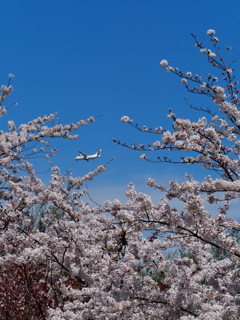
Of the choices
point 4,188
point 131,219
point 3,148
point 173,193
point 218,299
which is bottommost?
point 218,299

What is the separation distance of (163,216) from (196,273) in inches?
91.1

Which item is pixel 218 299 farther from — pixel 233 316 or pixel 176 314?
pixel 233 316

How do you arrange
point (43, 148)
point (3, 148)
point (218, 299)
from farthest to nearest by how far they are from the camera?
point (43, 148) < point (3, 148) < point (218, 299)

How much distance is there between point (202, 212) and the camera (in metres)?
4.84

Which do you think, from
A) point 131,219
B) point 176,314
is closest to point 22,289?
point 176,314

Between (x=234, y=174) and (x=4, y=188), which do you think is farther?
(x=4, y=188)

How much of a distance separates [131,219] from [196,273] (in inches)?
A: 102

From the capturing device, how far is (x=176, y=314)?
19.7 feet

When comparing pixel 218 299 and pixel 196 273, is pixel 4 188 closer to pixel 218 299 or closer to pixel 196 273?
pixel 196 273

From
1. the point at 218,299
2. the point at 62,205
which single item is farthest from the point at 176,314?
the point at 62,205

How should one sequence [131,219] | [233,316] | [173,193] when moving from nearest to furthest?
[233,316]
[131,219]
[173,193]

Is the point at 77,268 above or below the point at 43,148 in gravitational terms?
below

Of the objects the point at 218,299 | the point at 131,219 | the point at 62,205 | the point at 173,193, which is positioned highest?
the point at 62,205

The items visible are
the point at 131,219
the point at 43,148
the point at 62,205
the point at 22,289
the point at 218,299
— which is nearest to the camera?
the point at 131,219
